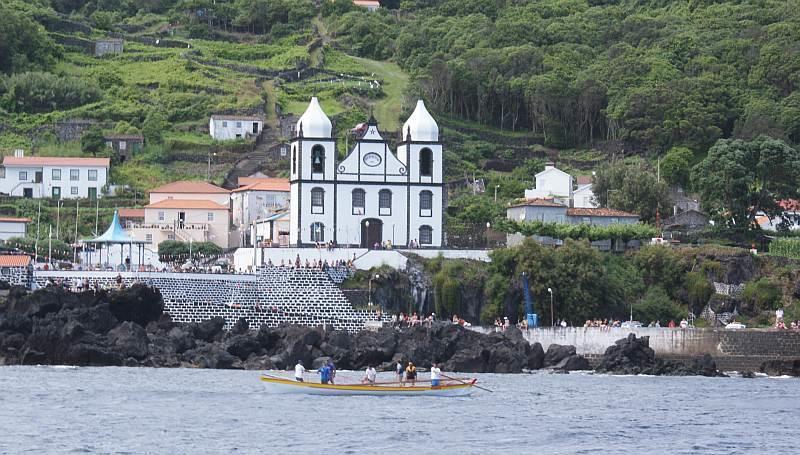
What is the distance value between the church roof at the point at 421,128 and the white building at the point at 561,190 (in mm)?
16067

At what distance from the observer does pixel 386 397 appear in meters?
65.6

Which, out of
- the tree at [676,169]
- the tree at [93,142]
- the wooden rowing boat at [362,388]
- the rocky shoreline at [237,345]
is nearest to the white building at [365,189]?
the rocky shoreline at [237,345]

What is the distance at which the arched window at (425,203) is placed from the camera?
95.9 metres

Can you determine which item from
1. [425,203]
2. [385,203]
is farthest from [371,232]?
[425,203]

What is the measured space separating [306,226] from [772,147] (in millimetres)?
25968

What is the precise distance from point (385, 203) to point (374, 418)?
38.3 meters

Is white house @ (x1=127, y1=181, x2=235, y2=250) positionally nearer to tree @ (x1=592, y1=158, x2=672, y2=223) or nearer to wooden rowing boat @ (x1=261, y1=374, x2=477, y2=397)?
tree @ (x1=592, y1=158, x2=672, y2=223)

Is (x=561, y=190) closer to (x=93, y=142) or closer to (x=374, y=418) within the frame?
(x=93, y=142)

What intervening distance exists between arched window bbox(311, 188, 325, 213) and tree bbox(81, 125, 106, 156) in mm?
32437

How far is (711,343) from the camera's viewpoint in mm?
81938

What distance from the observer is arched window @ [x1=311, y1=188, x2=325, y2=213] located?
94438 millimetres

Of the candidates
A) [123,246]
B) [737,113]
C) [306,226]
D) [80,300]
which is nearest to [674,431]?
[80,300]

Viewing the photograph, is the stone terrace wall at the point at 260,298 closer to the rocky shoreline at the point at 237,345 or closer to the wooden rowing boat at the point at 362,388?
the rocky shoreline at the point at 237,345

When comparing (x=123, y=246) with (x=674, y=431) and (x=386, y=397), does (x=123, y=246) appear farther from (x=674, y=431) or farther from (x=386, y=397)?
(x=674, y=431)
